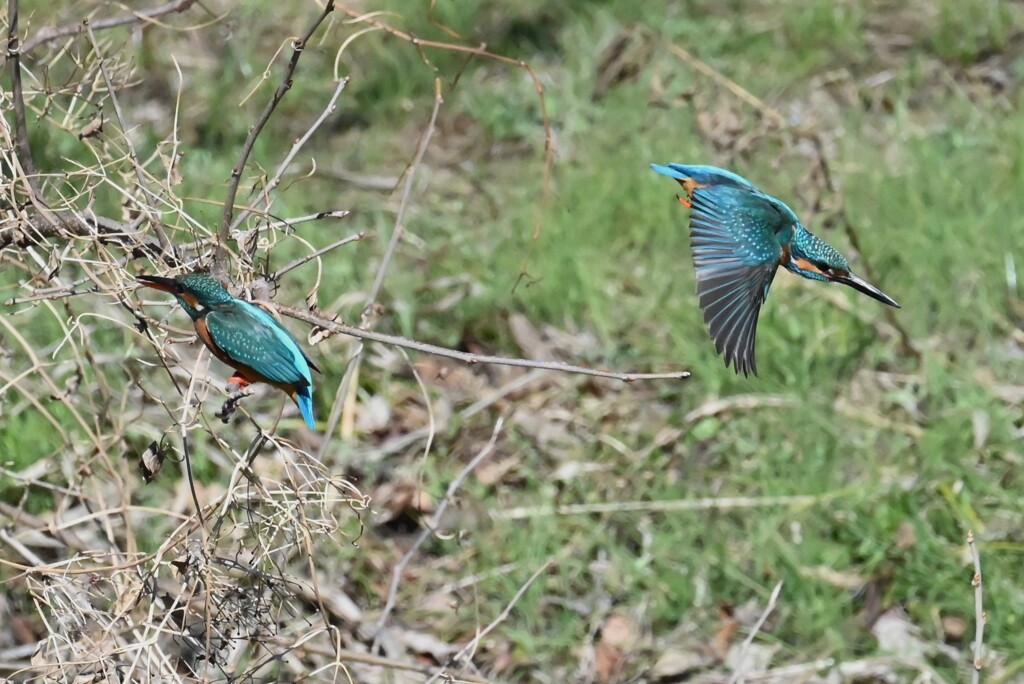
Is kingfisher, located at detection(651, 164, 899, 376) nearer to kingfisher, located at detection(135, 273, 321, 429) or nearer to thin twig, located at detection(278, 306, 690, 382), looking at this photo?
thin twig, located at detection(278, 306, 690, 382)

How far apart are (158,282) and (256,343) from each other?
0.48 ft

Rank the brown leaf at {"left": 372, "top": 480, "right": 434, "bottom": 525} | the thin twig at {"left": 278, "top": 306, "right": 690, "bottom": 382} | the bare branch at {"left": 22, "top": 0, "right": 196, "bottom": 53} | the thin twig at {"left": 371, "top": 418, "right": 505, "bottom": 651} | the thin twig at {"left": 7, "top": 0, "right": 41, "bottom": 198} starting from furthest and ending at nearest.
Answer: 1. the brown leaf at {"left": 372, "top": 480, "right": 434, "bottom": 525}
2. the thin twig at {"left": 371, "top": 418, "right": 505, "bottom": 651}
3. the bare branch at {"left": 22, "top": 0, "right": 196, "bottom": 53}
4. the thin twig at {"left": 7, "top": 0, "right": 41, "bottom": 198}
5. the thin twig at {"left": 278, "top": 306, "right": 690, "bottom": 382}

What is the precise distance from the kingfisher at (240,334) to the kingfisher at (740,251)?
615mm

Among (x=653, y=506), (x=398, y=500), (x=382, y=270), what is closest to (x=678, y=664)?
(x=653, y=506)

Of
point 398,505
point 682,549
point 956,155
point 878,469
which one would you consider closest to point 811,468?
point 878,469

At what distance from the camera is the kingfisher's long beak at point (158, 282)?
155cm

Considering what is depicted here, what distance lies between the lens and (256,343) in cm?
164

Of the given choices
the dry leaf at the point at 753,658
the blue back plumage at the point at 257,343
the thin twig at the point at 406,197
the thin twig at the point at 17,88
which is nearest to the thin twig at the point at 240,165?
the blue back plumage at the point at 257,343

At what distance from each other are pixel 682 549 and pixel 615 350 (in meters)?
0.84

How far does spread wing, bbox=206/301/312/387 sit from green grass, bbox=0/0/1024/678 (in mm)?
1253

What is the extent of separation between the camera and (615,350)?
420 cm

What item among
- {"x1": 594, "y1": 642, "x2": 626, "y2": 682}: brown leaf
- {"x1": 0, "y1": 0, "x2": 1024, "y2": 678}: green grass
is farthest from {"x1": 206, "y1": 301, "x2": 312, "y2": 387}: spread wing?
{"x1": 594, "y1": 642, "x2": 626, "y2": 682}: brown leaf

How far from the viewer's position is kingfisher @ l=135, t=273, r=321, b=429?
162 cm

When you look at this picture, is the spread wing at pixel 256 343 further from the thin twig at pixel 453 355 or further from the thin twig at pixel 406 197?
the thin twig at pixel 406 197
